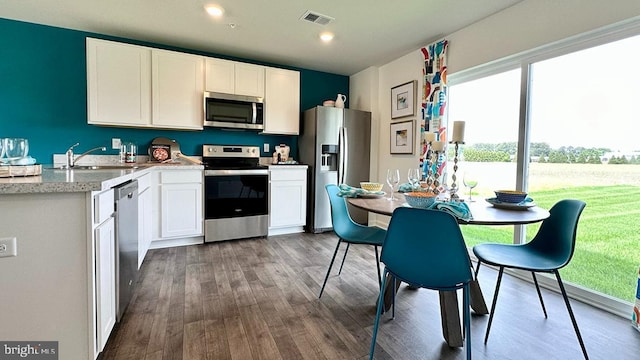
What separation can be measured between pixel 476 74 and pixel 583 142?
1.22 m

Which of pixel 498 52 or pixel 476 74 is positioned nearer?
pixel 498 52

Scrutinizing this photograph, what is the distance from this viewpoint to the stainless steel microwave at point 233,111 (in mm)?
3607

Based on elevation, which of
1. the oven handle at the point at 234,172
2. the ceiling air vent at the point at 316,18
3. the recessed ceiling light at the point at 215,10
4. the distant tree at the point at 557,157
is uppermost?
the ceiling air vent at the point at 316,18

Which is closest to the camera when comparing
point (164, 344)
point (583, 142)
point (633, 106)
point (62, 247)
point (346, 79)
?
point (62, 247)

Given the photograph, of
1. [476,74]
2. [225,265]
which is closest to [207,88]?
[225,265]

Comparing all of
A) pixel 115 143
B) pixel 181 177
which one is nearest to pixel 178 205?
pixel 181 177

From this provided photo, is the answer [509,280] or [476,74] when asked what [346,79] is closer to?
[476,74]

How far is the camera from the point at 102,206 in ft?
4.56

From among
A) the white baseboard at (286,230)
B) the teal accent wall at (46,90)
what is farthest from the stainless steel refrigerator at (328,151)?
the teal accent wall at (46,90)

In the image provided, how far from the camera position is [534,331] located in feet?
5.85

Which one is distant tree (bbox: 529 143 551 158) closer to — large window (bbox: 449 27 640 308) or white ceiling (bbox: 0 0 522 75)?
large window (bbox: 449 27 640 308)

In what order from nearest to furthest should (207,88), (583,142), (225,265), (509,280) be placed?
(583,142)
(509,280)
(225,265)
(207,88)

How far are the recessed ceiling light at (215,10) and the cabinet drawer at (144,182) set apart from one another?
167 cm

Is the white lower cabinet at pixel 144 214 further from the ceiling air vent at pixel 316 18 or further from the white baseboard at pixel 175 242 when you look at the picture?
the ceiling air vent at pixel 316 18
